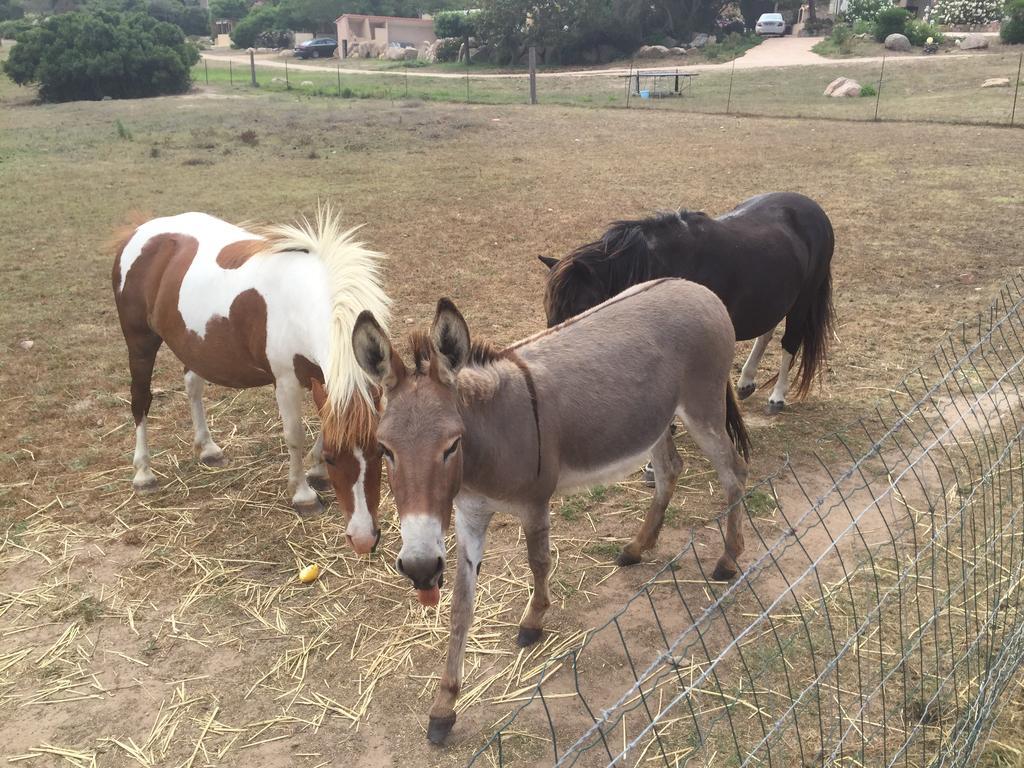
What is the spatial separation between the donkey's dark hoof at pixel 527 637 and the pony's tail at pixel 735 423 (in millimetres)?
1511

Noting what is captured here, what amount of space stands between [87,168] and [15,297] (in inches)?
329

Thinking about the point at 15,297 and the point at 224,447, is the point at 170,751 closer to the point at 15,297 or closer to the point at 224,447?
the point at 224,447

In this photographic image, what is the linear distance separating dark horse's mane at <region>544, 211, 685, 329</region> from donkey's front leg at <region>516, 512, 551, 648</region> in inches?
66.3

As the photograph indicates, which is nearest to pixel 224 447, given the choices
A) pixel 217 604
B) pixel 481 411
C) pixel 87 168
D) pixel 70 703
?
pixel 217 604

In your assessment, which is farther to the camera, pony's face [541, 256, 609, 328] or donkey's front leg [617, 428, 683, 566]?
pony's face [541, 256, 609, 328]

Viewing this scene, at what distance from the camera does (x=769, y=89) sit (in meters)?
26.0

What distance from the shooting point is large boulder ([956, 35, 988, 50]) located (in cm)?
3061

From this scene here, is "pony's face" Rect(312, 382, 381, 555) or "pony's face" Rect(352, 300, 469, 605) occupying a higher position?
"pony's face" Rect(352, 300, 469, 605)

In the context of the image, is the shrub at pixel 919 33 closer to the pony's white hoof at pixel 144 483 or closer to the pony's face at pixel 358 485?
the pony's white hoof at pixel 144 483

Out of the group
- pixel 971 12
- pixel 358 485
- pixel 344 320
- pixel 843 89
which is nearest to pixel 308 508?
pixel 358 485

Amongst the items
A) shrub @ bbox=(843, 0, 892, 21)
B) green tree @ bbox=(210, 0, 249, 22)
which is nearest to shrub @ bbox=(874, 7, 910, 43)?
shrub @ bbox=(843, 0, 892, 21)

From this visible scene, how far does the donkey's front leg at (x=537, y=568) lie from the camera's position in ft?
10.6

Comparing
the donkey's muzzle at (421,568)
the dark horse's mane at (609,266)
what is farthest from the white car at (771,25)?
the donkey's muzzle at (421,568)

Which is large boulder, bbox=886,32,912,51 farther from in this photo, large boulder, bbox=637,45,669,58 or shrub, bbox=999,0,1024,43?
large boulder, bbox=637,45,669,58
